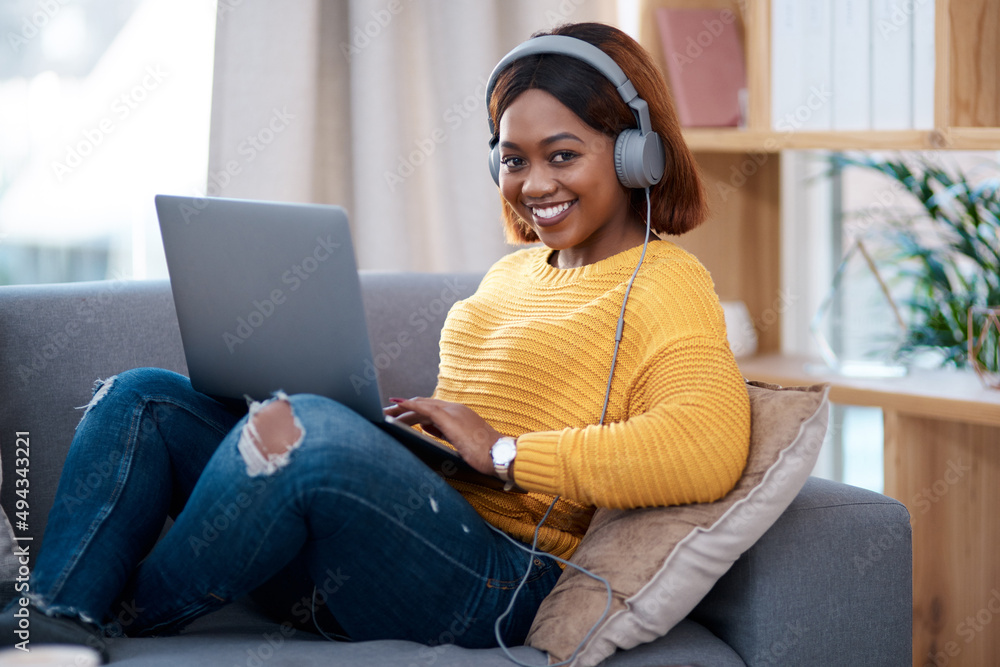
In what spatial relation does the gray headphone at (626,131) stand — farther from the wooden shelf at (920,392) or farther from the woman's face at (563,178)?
the wooden shelf at (920,392)

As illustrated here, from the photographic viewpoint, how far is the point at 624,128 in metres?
1.17

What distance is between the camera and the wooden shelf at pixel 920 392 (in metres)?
1.54

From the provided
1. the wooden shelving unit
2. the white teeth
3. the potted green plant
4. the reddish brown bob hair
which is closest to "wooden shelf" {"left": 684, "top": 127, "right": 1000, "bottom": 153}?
the wooden shelving unit

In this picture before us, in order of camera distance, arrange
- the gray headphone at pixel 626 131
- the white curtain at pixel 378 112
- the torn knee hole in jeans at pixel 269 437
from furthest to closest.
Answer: the white curtain at pixel 378 112 → the gray headphone at pixel 626 131 → the torn knee hole in jeans at pixel 269 437

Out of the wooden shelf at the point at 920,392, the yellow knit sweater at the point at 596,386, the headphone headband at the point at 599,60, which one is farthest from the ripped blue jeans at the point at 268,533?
the wooden shelf at the point at 920,392

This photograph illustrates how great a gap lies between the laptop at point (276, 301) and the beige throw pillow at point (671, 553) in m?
0.18

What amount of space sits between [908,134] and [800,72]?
0.29 m

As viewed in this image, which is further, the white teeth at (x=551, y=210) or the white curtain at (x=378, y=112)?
the white curtain at (x=378, y=112)

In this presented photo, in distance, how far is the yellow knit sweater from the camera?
979 millimetres

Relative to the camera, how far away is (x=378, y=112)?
210cm

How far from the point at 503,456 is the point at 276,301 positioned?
0.98 feet

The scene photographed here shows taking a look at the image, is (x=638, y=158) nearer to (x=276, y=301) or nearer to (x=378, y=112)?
(x=276, y=301)

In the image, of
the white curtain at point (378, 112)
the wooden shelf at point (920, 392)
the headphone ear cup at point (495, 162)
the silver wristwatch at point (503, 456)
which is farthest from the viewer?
the white curtain at point (378, 112)

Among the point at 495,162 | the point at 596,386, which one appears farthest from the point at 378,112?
the point at 596,386
